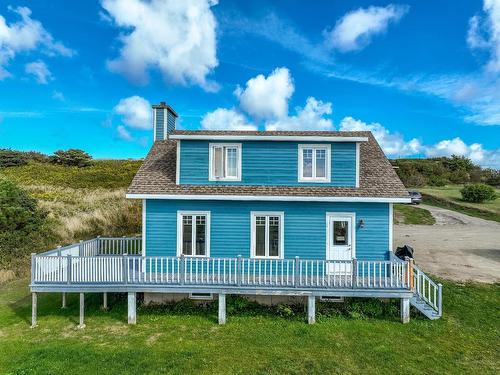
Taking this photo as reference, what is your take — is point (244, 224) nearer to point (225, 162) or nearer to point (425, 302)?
point (225, 162)

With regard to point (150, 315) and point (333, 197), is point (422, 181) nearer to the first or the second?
point (333, 197)

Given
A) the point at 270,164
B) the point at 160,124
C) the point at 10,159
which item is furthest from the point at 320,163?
the point at 10,159

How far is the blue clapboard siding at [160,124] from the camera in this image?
49.0 ft

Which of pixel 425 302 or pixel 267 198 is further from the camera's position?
pixel 267 198

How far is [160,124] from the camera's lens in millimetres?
15008

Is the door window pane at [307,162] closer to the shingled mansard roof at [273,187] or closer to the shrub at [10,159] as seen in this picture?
the shingled mansard roof at [273,187]

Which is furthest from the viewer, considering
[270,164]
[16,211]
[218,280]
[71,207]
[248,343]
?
[71,207]

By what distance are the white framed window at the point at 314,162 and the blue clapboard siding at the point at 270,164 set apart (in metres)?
0.19

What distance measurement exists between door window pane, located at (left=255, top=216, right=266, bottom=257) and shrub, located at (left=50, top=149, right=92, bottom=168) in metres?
44.1

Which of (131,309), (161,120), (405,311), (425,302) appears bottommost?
(131,309)

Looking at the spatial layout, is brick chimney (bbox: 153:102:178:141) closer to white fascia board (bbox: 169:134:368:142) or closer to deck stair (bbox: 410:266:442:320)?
white fascia board (bbox: 169:134:368:142)

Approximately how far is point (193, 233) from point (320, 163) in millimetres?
5350

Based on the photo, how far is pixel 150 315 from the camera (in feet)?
34.8

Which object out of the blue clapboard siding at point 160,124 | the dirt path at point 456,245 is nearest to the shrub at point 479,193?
the dirt path at point 456,245
